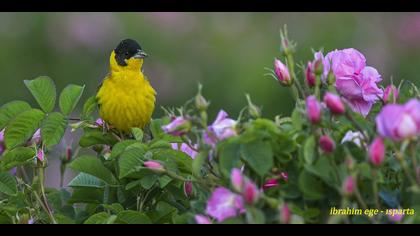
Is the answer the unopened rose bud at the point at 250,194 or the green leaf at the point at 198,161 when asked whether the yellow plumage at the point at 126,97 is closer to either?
the green leaf at the point at 198,161

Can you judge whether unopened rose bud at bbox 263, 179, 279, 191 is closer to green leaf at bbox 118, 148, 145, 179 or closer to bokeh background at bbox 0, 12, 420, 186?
green leaf at bbox 118, 148, 145, 179

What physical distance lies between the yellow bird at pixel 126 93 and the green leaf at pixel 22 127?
3.83 ft

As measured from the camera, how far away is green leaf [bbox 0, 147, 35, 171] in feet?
6.17

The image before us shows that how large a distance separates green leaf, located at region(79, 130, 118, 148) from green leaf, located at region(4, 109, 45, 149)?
13 cm

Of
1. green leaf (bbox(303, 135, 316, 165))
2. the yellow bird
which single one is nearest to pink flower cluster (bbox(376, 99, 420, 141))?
green leaf (bbox(303, 135, 316, 165))

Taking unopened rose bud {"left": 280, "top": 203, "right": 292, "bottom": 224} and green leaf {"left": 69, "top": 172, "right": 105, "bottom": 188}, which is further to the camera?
green leaf {"left": 69, "top": 172, "right": 105, "bottom": 188}

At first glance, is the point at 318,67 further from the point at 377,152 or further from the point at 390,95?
the point at 377,152

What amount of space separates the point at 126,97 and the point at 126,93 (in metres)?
0.03

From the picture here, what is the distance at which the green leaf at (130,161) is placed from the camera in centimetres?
174

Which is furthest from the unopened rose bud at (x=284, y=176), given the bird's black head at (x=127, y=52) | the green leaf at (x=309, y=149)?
the bird's black head at (x=127, y=52)

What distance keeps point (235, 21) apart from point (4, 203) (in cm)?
442

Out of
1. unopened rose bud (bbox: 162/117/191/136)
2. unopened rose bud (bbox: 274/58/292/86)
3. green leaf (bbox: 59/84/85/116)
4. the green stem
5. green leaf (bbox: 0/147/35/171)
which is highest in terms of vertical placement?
unopened rose bud (bbox: 274/58/292/86)

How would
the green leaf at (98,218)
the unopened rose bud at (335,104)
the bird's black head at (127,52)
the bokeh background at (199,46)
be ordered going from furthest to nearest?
1. the bokeh background at (199,46)
2. the bird's black head at (127,52)
3. the green leaf at (98,218)
4. the unopened rose bud at (335,104)

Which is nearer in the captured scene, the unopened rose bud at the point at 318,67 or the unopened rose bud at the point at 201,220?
the unopened rose bud at the point at 201,220
